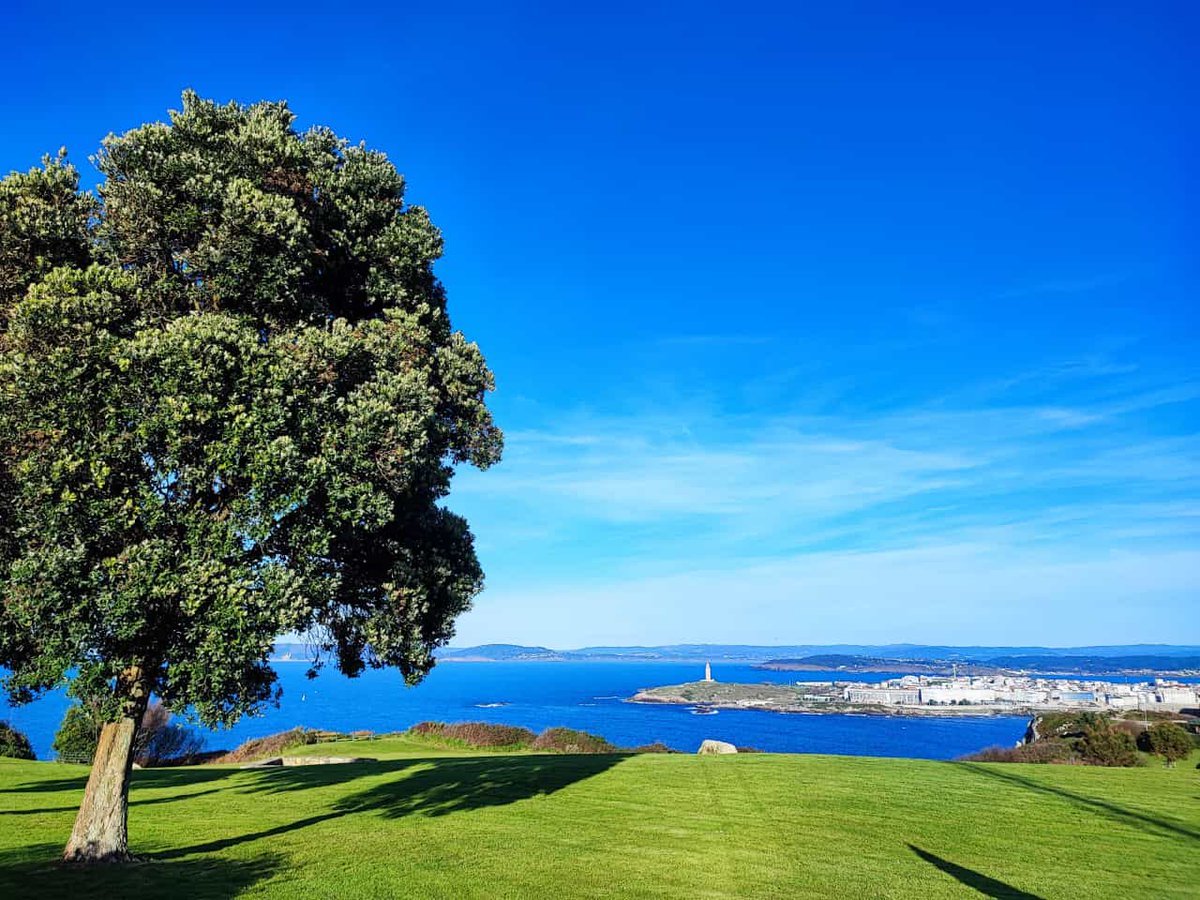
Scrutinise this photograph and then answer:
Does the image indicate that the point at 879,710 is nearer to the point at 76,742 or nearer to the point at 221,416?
the point at 76,742

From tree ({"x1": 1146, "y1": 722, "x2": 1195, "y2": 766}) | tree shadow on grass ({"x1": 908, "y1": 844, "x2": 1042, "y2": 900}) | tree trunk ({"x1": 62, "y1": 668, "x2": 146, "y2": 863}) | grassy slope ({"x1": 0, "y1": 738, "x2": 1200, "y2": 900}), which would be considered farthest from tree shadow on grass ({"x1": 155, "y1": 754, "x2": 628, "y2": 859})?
tree ({"x1": 1146, "y1": 722, "x2": 1195, "y2": 766})

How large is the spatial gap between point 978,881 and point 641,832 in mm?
6339

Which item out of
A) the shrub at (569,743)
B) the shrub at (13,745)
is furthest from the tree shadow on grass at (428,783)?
the shrub at (13,745)

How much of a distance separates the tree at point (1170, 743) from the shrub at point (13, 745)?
170 ft

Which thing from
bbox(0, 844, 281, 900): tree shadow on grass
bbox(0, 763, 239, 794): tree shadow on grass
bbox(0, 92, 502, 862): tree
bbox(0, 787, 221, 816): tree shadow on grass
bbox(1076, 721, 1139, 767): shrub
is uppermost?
bbox(0, 92, 502, 862): tree

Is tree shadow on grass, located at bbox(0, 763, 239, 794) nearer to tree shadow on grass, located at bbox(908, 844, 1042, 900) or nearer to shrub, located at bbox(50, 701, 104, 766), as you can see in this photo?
shrub, located at bbox(50, 701, 104, 766)

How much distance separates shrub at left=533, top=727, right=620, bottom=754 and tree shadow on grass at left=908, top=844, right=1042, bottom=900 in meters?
24.5

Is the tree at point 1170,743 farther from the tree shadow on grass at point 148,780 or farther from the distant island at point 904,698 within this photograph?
the distant island at point 904,698

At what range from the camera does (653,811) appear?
657 inches

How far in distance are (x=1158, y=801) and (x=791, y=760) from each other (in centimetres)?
1043

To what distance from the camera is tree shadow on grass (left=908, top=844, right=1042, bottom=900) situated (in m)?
10.5

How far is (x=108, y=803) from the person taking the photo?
1183cm

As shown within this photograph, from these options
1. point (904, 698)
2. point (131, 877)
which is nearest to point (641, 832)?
point (131, 877)

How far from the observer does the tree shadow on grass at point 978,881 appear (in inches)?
414
